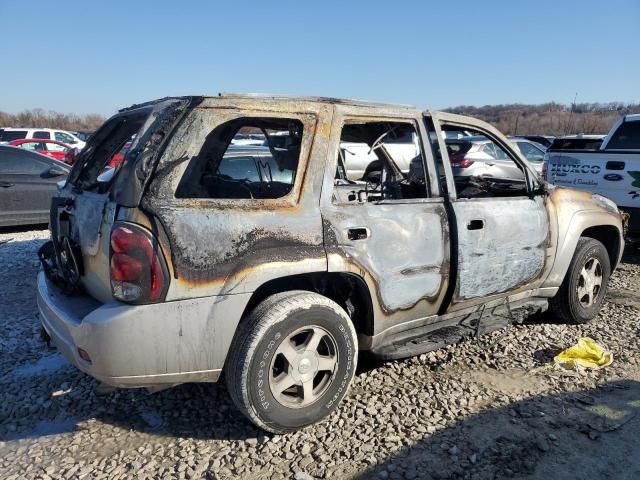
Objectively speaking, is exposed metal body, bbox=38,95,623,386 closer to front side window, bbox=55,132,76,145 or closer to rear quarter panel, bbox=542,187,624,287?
rear quarter panel, bbox=542,187,624,287

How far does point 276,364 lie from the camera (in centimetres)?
286

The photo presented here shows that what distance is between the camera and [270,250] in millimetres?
2625

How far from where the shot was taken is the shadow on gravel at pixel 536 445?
253 centimetres

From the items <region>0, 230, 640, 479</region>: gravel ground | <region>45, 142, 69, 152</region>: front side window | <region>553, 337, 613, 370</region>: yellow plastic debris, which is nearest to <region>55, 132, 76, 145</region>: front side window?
<region>45, 142, 69, 152</region>: front side window

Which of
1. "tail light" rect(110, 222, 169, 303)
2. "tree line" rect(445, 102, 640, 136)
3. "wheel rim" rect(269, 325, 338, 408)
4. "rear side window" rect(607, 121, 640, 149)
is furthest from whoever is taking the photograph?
"tree line" rect(445, 102, 640, 136)

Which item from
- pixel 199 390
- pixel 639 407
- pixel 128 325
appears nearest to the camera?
pixel 128 325

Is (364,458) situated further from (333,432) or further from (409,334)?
(409,334)

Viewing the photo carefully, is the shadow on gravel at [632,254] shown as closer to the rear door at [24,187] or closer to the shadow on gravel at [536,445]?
the shadow on gravel at [536,445]

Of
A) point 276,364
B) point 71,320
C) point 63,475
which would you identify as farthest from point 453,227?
point 63,475

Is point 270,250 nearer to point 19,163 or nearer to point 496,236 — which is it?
point 496,236

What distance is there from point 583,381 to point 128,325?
3008 millimetres

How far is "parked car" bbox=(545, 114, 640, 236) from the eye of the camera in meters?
6.17

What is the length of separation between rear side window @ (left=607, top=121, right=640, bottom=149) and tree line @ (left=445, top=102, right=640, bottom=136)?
37885mm

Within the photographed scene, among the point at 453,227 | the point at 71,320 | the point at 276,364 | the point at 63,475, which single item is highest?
the point at 453,227
